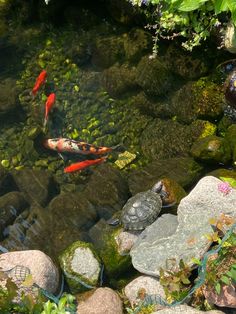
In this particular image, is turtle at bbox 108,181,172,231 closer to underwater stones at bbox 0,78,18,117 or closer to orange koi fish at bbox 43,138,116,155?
orange koi fish at bbox 43,138,116,155

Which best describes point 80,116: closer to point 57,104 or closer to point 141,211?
point 57,104

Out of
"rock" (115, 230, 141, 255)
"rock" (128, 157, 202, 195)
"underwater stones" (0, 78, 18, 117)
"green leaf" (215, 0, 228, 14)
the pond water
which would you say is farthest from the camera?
"underwater stones" (0, 78, 18, 117)

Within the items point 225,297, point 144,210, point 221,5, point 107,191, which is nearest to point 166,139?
point 107,191

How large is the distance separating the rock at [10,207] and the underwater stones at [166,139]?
2.12 meters

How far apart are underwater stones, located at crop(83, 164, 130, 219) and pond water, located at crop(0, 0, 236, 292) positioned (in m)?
0.02

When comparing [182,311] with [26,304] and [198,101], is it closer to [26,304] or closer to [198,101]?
[26,304]

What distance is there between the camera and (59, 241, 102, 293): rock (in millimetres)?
5680

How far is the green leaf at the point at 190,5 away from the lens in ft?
18.0

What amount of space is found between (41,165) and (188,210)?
2.80 metres

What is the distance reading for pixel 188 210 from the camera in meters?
5.58

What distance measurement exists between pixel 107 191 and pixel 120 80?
6.85 ft

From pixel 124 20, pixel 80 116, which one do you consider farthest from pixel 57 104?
pixel 124 20

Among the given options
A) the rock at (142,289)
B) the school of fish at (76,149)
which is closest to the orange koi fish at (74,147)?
the school of fish at (76,149)

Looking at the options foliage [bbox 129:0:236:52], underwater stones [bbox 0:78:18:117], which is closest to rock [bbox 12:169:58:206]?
underwater stones [bbox 0:78:18:117]
